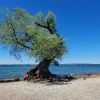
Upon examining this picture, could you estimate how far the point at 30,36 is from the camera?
39281 mm

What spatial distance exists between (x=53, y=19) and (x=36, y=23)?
10.1ft

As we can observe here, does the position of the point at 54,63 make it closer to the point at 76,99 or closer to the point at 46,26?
the point at 46,26

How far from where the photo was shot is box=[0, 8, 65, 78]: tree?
3678cm

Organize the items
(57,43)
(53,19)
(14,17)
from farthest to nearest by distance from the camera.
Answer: (53,19) < (14,17) < (57,43)

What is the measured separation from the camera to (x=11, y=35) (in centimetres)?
3878

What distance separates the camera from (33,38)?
39094mm

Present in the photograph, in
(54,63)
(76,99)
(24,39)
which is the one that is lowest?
(76,99)

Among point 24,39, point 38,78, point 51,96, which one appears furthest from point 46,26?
point 51,96

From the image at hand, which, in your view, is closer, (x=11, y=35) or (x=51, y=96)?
(x=51, y=96)

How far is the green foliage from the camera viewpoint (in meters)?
36.8

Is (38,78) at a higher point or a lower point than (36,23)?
lower

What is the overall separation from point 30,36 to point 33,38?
1.86 ft

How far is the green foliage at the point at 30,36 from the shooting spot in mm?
36750

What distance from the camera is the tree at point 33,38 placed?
3678 cm
